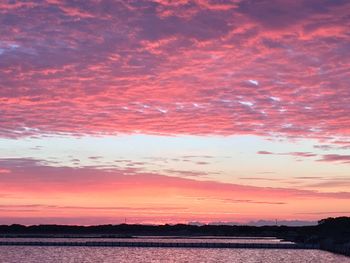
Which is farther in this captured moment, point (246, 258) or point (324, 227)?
point (324, 227)

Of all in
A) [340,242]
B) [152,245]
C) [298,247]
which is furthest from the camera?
[152,245]

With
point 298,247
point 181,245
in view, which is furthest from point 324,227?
point 181,245

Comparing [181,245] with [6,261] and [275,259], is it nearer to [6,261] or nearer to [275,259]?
[275,259]

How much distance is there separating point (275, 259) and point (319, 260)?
897cm

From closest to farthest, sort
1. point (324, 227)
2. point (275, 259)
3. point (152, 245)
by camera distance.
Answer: point (275, 259), point (152, 245), point (324, 227)

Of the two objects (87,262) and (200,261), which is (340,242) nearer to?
(200,261)

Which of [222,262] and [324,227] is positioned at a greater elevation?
[324,227]

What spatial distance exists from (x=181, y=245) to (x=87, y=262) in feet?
163

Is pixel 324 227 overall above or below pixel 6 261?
above

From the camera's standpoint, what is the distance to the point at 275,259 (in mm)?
113938

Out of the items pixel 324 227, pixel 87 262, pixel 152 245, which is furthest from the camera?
pixel 324 227

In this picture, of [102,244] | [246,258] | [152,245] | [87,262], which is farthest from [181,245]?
[87,262]

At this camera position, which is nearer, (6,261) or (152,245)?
(6,261)

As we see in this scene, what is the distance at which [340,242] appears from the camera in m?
138
